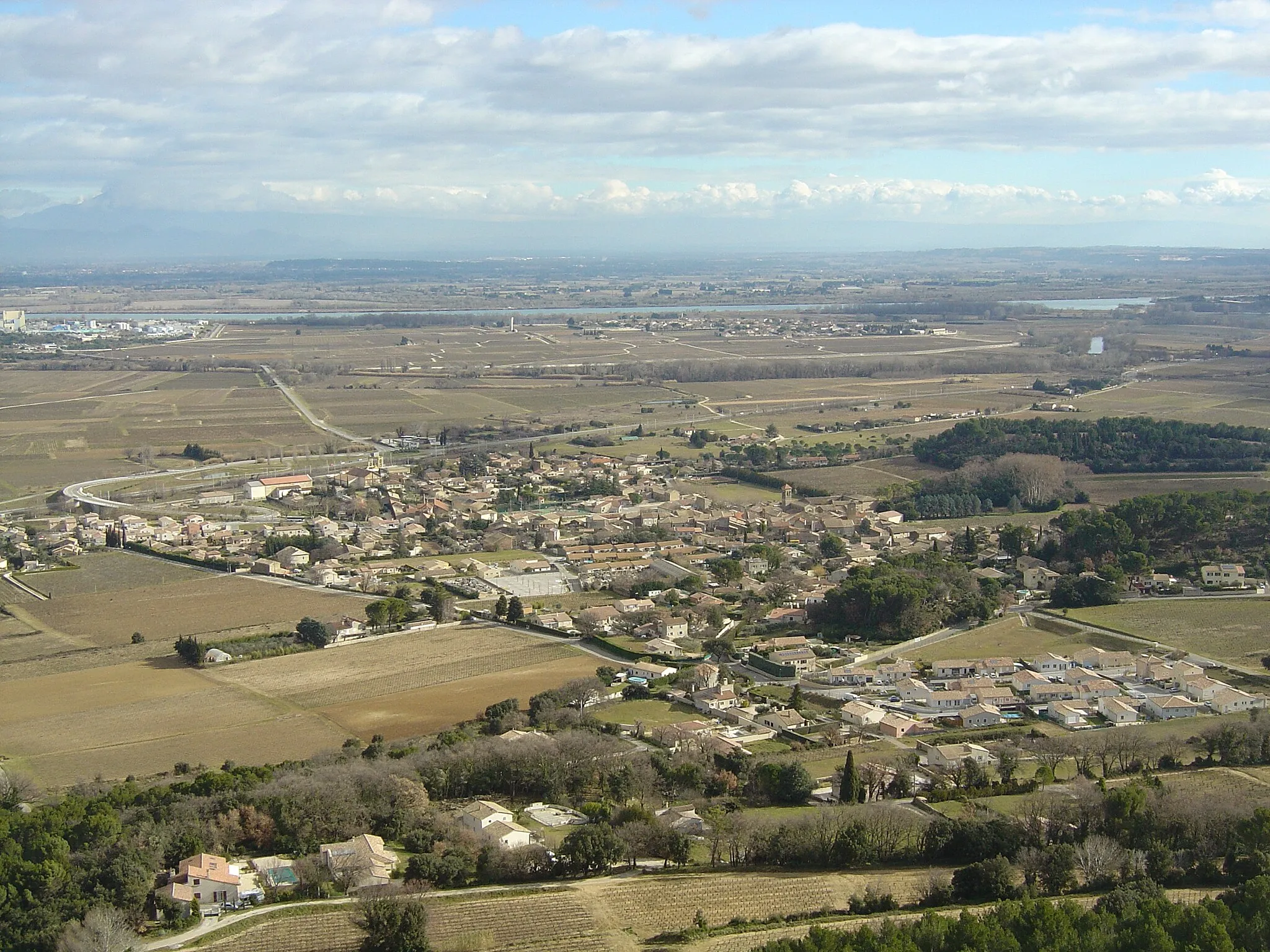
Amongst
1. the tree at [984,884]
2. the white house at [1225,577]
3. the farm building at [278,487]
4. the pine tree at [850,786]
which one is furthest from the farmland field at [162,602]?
the white house at [1225,577]

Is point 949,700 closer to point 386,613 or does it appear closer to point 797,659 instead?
point 797,659

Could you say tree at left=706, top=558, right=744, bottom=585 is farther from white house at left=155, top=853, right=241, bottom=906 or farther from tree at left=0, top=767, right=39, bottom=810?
white house at left=155, top=853, right=241, bottom=906

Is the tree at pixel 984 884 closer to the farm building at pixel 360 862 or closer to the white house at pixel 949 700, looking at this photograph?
the farm building at pixel 360 862

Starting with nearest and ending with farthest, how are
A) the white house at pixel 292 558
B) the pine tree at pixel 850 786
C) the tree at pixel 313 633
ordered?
the pine tree at pixel 850 786 → the tree at pixel 313 633 → the white house at pixel 292 558

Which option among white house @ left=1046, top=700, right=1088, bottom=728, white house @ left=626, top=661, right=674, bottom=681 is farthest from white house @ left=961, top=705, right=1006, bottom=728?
white house @ left=626, top=661, right=674, bottom=681

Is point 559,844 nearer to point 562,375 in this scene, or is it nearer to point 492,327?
point 562,375

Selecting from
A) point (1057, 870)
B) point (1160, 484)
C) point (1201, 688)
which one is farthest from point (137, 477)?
point (1057, 870)
